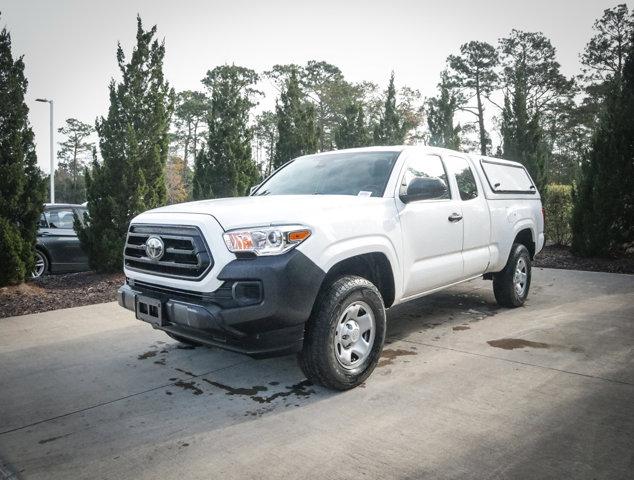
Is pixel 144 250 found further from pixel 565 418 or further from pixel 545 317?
pixel 545 317

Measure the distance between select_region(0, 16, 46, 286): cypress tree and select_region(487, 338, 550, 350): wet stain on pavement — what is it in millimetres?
6837

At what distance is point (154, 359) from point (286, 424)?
5.90 ft

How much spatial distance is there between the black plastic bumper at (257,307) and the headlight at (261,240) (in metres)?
0.06

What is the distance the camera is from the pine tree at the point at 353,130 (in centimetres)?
2012

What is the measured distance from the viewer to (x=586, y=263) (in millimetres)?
9258

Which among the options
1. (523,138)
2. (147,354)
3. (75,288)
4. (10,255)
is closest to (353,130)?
(523,138)

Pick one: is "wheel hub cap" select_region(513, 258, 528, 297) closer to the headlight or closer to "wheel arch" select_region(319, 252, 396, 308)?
"wheel arch" select_region(319, 252, 396, 308)

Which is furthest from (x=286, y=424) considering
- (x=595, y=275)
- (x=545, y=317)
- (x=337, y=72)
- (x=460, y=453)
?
(x=337, y=72)

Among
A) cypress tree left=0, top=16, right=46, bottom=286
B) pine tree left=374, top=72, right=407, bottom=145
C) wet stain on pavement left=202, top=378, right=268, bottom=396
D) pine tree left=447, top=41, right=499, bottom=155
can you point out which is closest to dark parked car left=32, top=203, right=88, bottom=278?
cypress tree left=0, top=16, right=46, bottom=286

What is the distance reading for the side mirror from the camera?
3719 mm

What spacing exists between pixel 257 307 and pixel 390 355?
177 cm

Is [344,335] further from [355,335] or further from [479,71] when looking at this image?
[479,71]

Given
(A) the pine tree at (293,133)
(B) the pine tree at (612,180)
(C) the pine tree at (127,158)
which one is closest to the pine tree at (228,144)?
(A) the pine tree at (293,133)

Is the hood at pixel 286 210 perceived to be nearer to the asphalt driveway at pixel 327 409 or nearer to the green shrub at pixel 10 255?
the asphalt driveway at pixel 327 409
